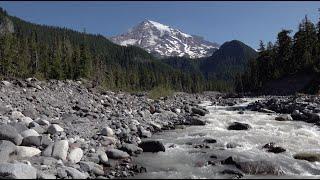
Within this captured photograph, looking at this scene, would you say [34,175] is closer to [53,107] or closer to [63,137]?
[63,137]

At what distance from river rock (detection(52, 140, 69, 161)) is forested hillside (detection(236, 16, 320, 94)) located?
6210cm

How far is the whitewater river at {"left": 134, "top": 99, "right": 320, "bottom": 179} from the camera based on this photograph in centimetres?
1697

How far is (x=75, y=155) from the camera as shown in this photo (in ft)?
56.3

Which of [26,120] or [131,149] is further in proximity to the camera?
[26,120]

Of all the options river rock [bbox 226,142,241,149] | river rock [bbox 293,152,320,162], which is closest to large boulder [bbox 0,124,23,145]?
river rock [bbox 226,142,241,149]

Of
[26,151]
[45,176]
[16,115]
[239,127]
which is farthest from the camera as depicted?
[239,127]

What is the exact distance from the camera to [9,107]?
27188mm

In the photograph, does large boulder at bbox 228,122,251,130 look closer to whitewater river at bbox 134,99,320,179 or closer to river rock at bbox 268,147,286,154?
whitewater river at bbox 134,99,320,179

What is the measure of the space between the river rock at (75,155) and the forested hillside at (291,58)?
203ft

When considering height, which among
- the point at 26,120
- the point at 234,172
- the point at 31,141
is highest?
the point at 26,120

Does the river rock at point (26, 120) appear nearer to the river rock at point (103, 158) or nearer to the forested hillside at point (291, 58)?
the river rock at point (103, 158)

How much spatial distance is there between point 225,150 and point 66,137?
771 centimetres

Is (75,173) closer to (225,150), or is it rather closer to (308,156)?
(225,150)

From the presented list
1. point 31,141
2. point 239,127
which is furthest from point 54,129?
point 239,127
